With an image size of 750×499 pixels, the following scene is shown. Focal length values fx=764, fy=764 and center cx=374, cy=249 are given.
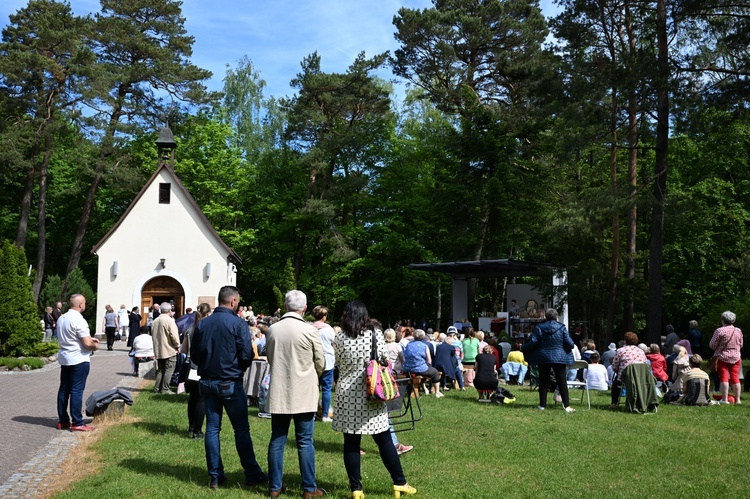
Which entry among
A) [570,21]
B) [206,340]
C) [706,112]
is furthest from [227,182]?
[206,340]

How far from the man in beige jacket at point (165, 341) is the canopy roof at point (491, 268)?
535 inches

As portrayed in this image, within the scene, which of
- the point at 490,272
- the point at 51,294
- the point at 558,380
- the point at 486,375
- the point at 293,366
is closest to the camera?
the point at 293,366

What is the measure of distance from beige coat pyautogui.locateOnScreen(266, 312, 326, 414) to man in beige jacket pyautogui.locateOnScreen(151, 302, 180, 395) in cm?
655

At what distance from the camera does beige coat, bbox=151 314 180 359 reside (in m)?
12.6

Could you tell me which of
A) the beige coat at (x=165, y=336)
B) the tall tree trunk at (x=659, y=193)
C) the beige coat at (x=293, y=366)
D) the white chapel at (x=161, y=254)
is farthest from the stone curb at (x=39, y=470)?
the white chapel at (x=161, y=254)

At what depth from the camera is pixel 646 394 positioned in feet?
39.6

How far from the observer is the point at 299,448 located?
249 inches

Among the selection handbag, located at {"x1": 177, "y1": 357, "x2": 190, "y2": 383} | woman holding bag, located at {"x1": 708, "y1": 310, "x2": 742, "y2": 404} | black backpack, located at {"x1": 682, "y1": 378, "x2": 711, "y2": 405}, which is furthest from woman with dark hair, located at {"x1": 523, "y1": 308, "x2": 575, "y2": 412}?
handbag, located at {"x1": 177, "y1": 357, "x2": 190, "y2": 383}

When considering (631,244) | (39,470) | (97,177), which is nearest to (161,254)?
(97,177)

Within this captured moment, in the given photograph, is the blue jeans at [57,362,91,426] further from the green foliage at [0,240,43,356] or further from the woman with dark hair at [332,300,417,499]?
the green foliage at [0,240,43,356]

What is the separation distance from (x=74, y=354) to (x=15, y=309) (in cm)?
1084

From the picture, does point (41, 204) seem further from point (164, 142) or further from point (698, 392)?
point (698, 392)

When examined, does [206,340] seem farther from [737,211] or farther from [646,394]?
[737,211]

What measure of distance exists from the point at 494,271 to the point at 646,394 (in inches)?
637
